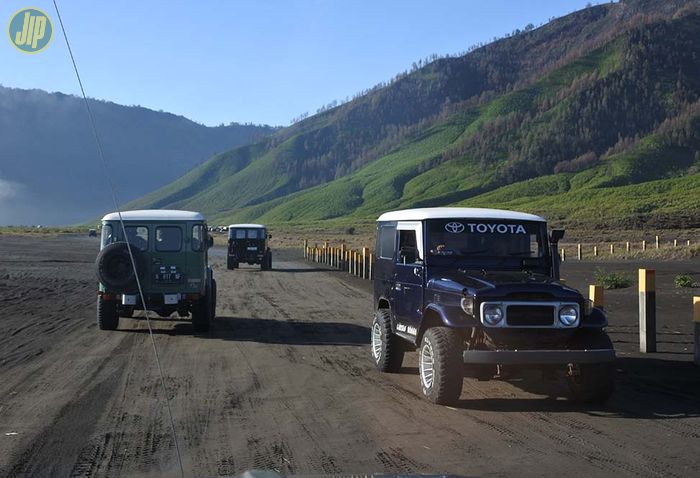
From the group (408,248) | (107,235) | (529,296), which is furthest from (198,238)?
(529,296)

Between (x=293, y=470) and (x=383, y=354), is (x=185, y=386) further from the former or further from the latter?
(x=293, y=470)

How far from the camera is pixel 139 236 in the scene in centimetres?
1543

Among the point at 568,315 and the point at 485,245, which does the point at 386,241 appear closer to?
the point at 485,245

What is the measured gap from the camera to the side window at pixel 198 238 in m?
15.6

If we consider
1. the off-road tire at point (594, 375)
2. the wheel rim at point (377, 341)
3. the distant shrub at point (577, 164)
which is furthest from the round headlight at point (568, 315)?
the distant shrub at point (577, 164)

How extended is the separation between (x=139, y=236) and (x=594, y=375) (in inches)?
384

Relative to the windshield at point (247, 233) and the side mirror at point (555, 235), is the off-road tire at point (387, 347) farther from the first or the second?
the windshield at point (247, 233)

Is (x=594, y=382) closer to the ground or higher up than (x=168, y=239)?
closer to the ground

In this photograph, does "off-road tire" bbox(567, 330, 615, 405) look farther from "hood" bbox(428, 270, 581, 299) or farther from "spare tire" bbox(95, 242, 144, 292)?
"spare tire" bbox(95, 242, 144, 292)

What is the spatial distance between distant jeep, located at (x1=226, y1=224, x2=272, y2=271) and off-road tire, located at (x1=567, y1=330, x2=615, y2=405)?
3069 cm

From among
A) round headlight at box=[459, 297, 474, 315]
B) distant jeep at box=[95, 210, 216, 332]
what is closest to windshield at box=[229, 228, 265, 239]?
distant jeep at box=[95, 210, 216, 332]

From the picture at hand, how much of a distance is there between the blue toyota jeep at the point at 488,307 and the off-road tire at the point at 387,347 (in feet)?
0.11

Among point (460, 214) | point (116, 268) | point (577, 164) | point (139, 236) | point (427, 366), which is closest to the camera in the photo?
point (427, 366)

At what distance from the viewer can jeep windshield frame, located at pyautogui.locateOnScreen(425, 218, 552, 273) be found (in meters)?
9.81
